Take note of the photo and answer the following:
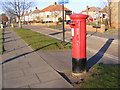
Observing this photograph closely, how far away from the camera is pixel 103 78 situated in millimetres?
4660

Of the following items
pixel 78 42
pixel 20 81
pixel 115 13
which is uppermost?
pixel 115 13

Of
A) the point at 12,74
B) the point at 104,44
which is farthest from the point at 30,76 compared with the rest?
the point at 104,44

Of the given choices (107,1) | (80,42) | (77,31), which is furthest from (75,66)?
(107,1)

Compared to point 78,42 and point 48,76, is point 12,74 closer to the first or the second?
point 48,76

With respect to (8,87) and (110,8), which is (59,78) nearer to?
(8,87)

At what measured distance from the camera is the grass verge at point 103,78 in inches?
164

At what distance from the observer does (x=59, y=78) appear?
15.5 ft

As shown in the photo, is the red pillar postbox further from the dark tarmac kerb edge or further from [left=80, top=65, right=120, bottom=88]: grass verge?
[left=80, top=65, right=120, bottom=88]: grass verge

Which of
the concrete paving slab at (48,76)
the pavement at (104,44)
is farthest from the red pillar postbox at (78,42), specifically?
the pavement at (104,44)

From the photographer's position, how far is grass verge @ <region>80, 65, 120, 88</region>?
4.17 metres

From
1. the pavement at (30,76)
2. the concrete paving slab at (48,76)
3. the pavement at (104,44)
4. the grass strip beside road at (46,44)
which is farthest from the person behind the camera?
the grass strip beside road at (46,44)

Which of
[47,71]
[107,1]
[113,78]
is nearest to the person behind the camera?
[113,78]

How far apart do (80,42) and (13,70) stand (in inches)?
106

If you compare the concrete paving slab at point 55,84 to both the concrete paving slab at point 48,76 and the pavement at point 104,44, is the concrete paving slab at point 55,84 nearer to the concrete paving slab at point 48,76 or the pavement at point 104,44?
the concrete paving slab at point 48,76
